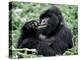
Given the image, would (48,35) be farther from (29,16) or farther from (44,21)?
(29,16)

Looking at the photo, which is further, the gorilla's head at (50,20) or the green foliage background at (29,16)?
Answer: the gorilla's head at (50,20)

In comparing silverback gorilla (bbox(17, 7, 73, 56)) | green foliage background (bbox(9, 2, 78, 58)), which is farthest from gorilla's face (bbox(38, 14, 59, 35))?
green foliage background (bbox(9, 2, 78, 58))

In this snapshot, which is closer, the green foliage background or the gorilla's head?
the green foliage background

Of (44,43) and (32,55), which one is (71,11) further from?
(32,55)

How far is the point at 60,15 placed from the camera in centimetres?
254

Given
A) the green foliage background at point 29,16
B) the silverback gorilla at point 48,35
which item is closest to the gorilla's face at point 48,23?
the silverback gorilla at point 48,35

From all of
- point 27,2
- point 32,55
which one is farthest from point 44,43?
point 27,2

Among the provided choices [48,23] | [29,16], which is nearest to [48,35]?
[48,23]

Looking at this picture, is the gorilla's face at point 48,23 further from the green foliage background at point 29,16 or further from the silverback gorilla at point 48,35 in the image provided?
the green foliage background at point 29,16

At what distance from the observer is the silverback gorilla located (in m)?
2.37

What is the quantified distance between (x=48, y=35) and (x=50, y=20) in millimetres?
211

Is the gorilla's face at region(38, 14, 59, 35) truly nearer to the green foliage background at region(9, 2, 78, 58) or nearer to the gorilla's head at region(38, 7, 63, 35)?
the gorilla's head at region(38, 7, 63, 35)

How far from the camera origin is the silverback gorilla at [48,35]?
93.4 inches

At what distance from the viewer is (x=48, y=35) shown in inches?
97.0
